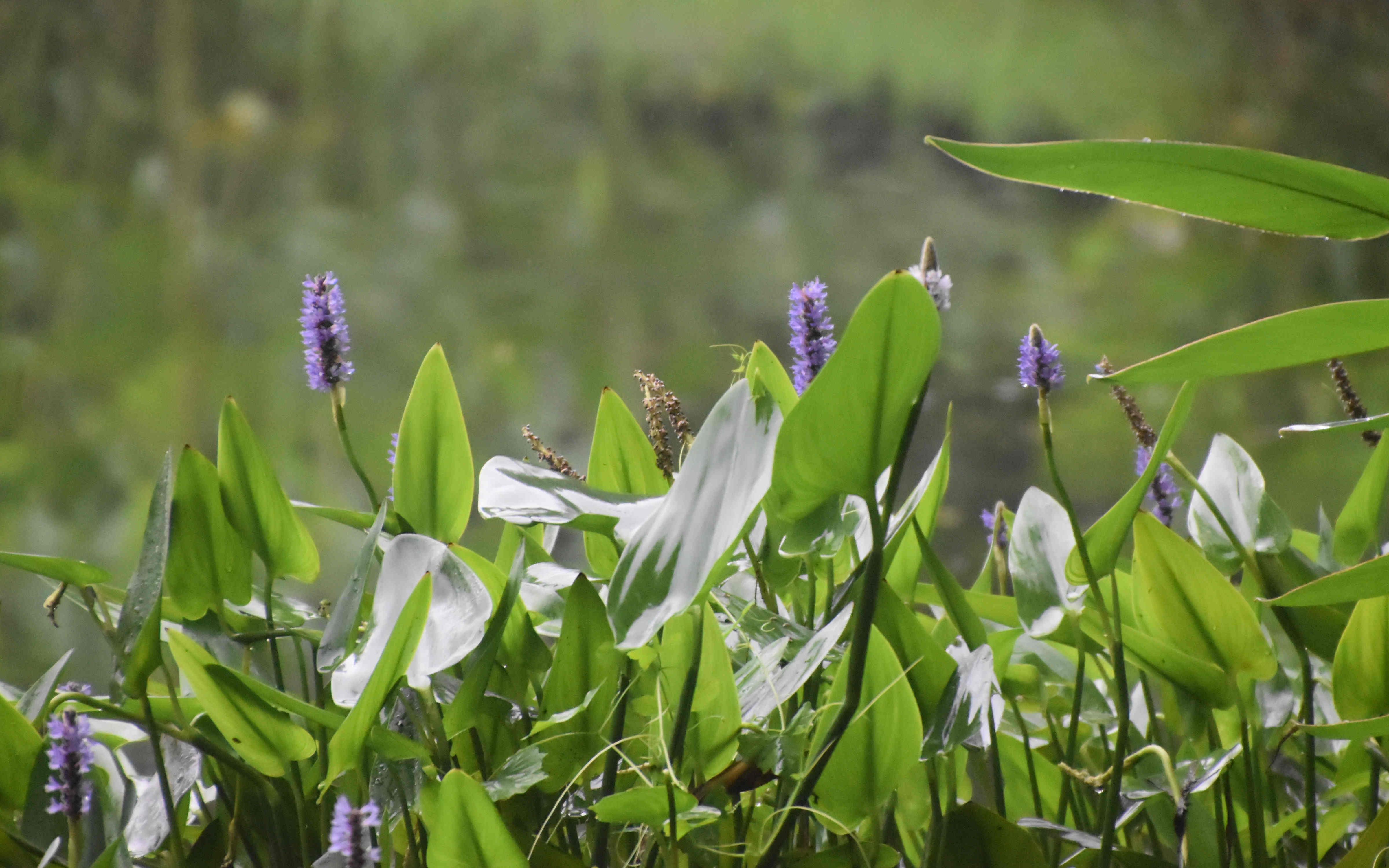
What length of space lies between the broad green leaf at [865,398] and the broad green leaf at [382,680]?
0.24ft

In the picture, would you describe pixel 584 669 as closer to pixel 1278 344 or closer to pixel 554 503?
pixel 554 503

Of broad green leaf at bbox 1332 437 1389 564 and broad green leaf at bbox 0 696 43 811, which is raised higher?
broad green leaf at bbox 1332 437 1389 564

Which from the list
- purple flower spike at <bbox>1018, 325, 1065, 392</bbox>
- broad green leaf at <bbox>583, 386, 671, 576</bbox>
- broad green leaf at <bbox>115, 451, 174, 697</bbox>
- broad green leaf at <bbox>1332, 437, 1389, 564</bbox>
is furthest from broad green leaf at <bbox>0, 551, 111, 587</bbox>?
broad green leaf at <bbox>1332, 437, 1389, 564</bbox>

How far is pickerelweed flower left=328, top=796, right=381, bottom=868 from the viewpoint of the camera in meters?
0.16

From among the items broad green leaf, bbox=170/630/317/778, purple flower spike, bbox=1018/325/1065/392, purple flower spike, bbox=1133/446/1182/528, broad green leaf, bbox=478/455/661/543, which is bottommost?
broad green leaf, bbox=170/630/317/778

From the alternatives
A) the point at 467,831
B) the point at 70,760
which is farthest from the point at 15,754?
the point at 467,831

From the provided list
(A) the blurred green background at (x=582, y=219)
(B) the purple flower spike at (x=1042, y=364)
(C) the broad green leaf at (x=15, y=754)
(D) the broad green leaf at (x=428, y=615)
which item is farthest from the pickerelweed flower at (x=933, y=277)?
(A) the blurred green background at (x=582, y=219)

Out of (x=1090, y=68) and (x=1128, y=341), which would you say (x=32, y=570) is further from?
(x=1090, y=68)

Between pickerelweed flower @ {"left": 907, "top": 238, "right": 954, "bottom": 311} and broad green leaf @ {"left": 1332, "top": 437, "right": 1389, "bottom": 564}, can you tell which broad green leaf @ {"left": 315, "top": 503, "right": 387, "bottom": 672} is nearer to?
pickerelweed flower @ {"left": 907, "top": 238, "right": 954, "bottom": 311}

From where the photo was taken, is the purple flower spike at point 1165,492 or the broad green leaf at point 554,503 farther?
the purple flower spike at point 1165,492

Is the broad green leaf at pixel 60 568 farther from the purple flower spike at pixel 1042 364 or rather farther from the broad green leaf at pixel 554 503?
the purple flower spike at pixel 1042 364

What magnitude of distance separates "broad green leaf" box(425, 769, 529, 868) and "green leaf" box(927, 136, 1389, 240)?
0.16m

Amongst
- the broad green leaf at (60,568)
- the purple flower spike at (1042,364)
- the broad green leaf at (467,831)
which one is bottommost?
the broad green leaf at (467,831)

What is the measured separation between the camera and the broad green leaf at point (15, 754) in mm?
223
